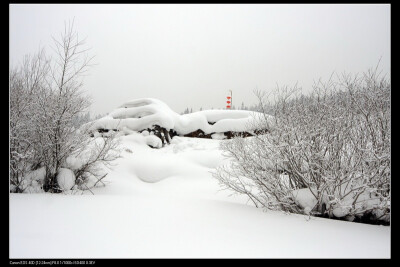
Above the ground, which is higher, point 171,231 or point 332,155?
point 332,155

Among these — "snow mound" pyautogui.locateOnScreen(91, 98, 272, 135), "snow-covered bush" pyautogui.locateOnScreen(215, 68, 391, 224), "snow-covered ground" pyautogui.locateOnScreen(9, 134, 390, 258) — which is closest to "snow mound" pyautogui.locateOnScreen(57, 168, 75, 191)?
"snow-covered ground" pyautogui.locateOnScreen(9, 134, 390, 258)

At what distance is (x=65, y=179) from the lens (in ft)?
14.5

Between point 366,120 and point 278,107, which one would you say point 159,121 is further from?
point 366,120

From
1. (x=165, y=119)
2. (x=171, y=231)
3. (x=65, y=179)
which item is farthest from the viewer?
(x=165, y=119)

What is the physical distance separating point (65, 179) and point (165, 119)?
21.1ft

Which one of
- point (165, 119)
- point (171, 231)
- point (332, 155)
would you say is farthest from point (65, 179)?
point (165, 119)

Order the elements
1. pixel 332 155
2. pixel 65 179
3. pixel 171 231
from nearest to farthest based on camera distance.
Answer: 1. pixel 171 231
2. pixel 332 155
3. pixel 65 179

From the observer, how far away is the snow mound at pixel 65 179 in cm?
437

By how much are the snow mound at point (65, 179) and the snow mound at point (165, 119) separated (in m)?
5.62

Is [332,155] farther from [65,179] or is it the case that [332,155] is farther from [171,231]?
[65,179]

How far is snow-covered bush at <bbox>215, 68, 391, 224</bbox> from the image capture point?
274 cm

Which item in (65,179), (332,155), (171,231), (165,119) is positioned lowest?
(65,179)

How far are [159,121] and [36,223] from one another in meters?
8.20

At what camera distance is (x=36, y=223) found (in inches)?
90.7
